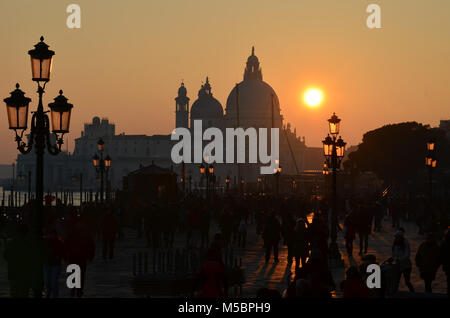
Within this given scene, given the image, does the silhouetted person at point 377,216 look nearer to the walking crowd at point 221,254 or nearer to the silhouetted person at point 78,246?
the walking crowd at point 221,254

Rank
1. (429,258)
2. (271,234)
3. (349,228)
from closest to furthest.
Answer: (429,258) < (271,234) < (349,228)

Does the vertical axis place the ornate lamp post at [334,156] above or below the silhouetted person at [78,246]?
above

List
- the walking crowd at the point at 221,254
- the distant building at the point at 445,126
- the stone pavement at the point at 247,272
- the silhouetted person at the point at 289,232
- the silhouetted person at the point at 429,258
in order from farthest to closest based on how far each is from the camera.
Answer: the distant building at the point at 445,126
the silhouetted person at the point at 289,232
the stone pavement at the point at 247,272
the silhouetted person at the point at 429,258
the walking crowd at the point at 221,254

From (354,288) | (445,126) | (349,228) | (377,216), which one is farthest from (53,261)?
(445,126)

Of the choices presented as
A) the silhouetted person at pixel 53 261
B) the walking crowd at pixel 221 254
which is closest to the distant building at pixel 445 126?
the walking crowd at pixel 221 254

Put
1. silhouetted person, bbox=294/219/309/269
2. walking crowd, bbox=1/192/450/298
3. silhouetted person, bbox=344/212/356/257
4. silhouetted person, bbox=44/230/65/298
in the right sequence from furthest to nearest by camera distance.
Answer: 1. silhouetted person, bbox=344/212/356/257
2. silhouetted person, bbox=294/219/309/269
3. silhouetted person, bbox=44/230/65/298
4. walking crowd, bbox=1/192/450/298

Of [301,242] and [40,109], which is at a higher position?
[40,109]

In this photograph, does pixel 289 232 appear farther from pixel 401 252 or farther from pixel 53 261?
pixel 53 261

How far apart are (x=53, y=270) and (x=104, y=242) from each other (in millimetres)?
8612

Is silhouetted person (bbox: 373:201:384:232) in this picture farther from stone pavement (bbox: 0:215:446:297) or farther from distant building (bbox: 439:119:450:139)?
distant building (bbox: 439:119:450:139)

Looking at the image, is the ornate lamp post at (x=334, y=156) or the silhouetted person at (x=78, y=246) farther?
the ornate lamp post at (x=334, y=156)

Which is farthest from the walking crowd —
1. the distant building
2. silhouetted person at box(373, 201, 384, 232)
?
the distant building

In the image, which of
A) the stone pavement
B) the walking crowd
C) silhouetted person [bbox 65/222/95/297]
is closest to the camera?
the walking crowd
